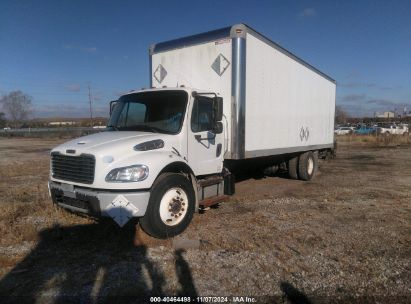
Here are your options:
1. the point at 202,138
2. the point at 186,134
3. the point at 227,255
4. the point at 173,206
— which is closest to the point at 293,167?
the point at 202,138

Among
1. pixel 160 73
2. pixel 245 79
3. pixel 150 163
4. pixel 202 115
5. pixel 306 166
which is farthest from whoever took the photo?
pixel 306 166

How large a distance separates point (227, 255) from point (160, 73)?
506cm

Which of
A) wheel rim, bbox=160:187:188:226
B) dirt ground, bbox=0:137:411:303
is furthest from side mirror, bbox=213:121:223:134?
dirt ground, bbox=0:137:411:303

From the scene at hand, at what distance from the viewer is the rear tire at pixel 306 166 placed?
11789 mm

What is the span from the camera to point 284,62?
9391mm

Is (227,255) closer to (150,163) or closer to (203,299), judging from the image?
(203,299)

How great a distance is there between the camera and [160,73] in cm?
859

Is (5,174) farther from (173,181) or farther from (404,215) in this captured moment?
(404,215)

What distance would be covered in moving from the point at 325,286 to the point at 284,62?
658 cm

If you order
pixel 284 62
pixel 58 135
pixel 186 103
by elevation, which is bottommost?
pixel 58 135

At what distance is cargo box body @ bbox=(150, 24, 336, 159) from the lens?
24.1 feet

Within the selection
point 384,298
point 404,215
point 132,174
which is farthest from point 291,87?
point 384,298

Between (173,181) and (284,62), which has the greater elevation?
(284,62)

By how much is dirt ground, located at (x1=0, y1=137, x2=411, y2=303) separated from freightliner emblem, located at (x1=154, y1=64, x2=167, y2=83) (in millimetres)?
3384
